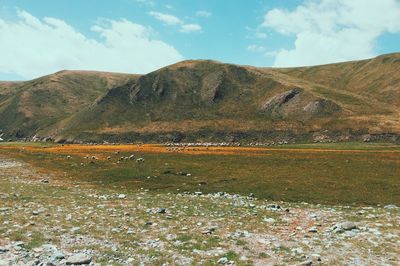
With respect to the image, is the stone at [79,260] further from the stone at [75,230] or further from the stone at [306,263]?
the stone at [306,263]

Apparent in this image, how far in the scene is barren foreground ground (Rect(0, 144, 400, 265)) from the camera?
49.4 feet

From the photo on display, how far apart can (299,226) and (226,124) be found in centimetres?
15038

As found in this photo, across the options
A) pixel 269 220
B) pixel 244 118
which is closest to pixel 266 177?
pixel 269 220

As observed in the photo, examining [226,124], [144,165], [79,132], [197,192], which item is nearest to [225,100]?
[226,124]

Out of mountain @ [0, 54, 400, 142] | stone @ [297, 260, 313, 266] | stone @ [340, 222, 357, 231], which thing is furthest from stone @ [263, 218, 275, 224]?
mountain @ [0, 54, 400, 142]

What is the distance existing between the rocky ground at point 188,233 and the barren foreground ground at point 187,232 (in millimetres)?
41

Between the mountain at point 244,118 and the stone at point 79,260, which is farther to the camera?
the mountain at point 244,118

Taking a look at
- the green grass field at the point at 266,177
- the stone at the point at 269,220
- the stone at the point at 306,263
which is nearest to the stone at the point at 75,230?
the stone at the point at 269,220

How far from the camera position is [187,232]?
61.7 ft

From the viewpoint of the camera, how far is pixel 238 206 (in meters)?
26.6

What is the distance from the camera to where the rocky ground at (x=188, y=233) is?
15.0 m

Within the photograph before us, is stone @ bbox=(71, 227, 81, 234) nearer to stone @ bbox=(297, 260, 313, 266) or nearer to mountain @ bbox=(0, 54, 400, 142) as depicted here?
stone @ bbox=(297, 260, 313, 266)

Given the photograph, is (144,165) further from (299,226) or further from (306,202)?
(299,226)

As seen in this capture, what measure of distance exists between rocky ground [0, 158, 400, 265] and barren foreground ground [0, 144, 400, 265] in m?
0.04
